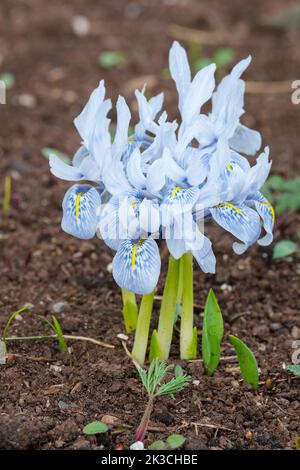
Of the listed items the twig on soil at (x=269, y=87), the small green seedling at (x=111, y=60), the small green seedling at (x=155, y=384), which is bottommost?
the small green seedling at (x=155, y=384)

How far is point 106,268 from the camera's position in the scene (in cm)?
441

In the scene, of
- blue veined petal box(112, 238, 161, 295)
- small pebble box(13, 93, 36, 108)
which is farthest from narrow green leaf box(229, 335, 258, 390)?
small pebble box(13, 93, 36, 108)

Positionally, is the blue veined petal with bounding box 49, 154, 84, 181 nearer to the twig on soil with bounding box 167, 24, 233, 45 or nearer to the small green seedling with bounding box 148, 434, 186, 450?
the small green seedling with bounding box 148, 434, 186, 450

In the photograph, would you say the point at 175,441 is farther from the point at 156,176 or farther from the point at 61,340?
the point at 156,176

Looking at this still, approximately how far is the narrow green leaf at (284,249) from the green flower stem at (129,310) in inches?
36.4

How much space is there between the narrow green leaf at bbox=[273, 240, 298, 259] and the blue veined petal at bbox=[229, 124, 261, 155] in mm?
801

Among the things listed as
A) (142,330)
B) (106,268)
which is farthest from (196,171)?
(106,268)

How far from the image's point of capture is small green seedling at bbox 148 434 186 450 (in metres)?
3.08

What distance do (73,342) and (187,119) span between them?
1170 millimetres

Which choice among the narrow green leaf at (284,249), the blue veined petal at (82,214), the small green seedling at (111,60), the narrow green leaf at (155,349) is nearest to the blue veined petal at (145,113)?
the blue veined petal at (82,214)

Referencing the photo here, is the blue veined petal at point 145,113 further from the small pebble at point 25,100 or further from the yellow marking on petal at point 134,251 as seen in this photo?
the small pebble at point 25,100

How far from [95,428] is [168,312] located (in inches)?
23.5

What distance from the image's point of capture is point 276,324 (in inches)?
157

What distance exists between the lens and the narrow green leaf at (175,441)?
3.07 metres
